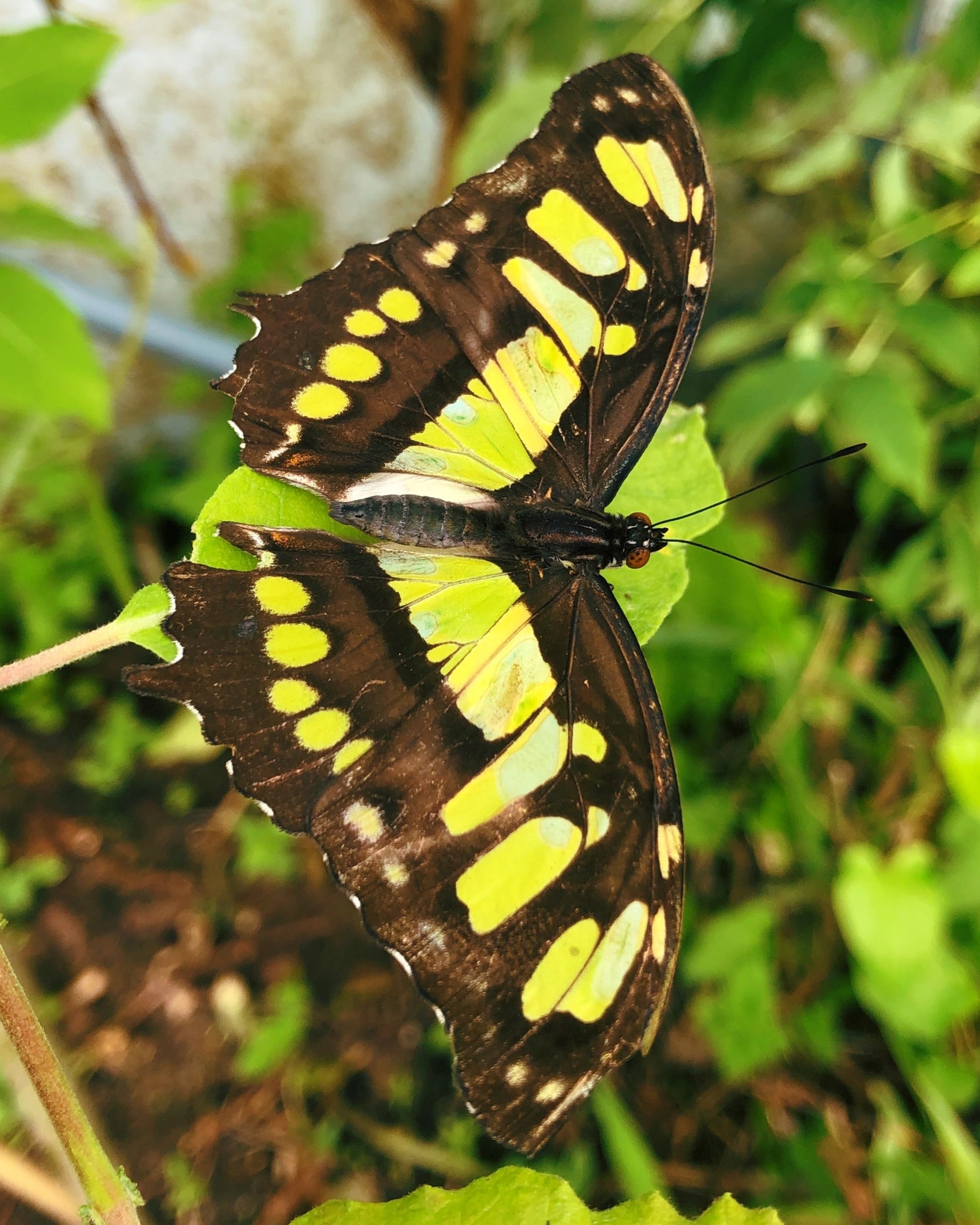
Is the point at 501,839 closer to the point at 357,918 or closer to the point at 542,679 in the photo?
the point at 542,679

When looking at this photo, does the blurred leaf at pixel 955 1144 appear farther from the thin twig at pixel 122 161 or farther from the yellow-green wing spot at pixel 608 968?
the thin twig at pixel 122 161

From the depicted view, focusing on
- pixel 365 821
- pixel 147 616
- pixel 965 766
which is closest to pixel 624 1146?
pixel 965 766

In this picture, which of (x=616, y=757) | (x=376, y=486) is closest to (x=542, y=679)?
(x=616, y=757)

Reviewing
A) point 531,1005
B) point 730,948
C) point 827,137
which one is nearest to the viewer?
point 531,1005

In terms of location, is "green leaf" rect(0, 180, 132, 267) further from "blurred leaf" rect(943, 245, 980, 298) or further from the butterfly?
"blurred leaf" rect(943, 245, 980, 298)

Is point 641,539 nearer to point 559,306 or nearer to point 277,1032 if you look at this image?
point 559,306

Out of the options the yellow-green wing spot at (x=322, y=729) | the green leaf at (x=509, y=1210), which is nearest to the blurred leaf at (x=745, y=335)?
the yellow-green wing spot at (x=322, y=729)

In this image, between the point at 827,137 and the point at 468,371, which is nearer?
the point at 468,371

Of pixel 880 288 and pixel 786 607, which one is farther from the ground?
pixel 880 288
